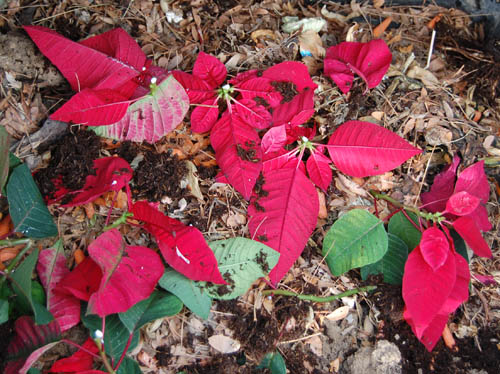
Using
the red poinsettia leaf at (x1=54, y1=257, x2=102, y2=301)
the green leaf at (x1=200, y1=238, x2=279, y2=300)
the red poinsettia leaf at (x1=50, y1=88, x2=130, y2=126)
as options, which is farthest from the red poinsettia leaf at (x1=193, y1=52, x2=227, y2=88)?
the red poinsettia leaf at (x1=54, y1=257, x2=102, y2=301)

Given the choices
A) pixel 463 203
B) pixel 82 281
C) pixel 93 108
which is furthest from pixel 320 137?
pixel 82 281

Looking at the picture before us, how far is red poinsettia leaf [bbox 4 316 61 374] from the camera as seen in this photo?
3.26ft

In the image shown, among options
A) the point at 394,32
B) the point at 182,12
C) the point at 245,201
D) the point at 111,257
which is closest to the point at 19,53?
the point at 182,12

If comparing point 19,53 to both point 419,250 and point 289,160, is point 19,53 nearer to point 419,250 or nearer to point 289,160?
point 289,160

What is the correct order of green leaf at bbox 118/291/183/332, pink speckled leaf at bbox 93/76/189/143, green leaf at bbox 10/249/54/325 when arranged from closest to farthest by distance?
green leaf at bbox 10/249/54/325 < green leaf at bbox 118/291/183/332 < pink speckled leaf at bbox 93/76/189/143

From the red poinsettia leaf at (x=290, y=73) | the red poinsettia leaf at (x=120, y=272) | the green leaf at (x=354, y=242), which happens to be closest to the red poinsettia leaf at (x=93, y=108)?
the red poinsettia leaf at (x=120, y=272)

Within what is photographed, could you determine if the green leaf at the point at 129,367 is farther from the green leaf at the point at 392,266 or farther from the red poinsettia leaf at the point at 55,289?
the green leaf at the point at 392,266

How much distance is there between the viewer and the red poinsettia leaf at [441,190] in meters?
1.33

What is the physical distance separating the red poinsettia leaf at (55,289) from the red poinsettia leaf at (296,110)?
2.20 feet

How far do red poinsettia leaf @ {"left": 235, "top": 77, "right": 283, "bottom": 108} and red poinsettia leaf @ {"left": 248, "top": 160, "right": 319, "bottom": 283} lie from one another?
18 cm

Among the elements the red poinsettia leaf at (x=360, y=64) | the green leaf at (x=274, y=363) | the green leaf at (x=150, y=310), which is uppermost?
the red poinsettia leaf at (x=360, y=64)

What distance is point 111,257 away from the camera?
107 centimetres

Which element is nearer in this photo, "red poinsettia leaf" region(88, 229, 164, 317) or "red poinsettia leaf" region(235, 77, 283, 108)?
"red poinsettia leaf" region(88, 229, 164, 317)

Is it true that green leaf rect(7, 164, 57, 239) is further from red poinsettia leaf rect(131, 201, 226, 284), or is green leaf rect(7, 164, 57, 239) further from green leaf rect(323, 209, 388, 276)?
green leaf rect(323, 209, 388, 276)
